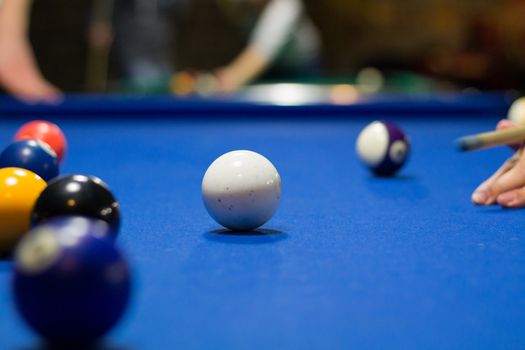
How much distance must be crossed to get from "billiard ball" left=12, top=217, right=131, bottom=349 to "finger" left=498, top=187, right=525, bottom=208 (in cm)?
145

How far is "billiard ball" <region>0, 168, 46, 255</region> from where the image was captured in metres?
1.76

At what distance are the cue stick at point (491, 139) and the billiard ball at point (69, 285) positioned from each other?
0.99m

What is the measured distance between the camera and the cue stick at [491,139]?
6.06ft

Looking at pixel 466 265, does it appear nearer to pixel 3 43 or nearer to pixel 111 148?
pixel 111 148

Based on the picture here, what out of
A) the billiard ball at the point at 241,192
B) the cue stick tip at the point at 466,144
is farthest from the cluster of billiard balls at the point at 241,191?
the cue stick tip at the point at 466,144

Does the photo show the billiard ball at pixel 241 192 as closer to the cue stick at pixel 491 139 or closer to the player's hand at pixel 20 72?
the cue stick at pixel 491 139

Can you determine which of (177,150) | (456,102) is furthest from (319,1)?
(177,150)

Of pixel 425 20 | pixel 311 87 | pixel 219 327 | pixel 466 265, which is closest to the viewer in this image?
pixel 219 327

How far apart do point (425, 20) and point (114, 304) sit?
11.2 metres

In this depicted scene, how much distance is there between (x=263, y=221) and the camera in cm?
203

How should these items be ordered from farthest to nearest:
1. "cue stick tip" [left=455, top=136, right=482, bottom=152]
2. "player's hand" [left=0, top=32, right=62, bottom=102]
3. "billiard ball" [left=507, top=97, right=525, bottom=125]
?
1. "player's hand" [left=0, top=32, right=62, bottom=102]
2. "billiard ball" [left=507, top=97, right=525, bottom=125]
3. "cue stick tip" [left=455, top=136, right=482, bottom=152]

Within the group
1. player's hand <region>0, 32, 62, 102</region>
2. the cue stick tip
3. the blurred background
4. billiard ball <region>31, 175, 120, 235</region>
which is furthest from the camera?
the blurred background

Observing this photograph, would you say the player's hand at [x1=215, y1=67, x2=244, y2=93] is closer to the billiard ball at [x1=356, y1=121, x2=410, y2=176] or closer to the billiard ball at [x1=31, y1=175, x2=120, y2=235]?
the billiard ball at [x1=356, y1=121, x2=410, y2=176]

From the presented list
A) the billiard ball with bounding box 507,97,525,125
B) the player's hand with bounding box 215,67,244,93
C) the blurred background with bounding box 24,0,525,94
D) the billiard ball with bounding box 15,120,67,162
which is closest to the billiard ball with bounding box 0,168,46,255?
the billiard ball with bounding box 15,120,67,162
